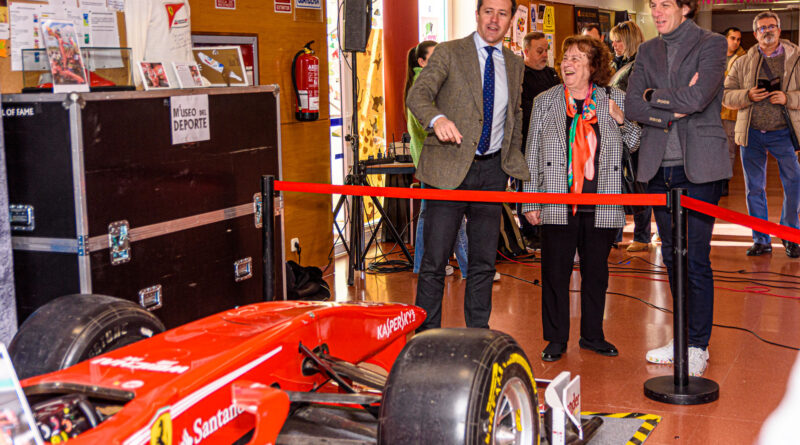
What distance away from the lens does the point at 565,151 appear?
4.00 metres

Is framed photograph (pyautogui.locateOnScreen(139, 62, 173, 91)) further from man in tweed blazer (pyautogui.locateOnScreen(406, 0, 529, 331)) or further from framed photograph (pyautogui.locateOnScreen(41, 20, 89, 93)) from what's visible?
man in tweed blazer (pyautogui.locateOnScreen(406, 0, 529, 331))

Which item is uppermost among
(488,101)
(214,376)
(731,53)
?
(731,53)

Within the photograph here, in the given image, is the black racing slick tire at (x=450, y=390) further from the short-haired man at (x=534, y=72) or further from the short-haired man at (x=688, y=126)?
the short-haired man at (x=534, y=72)

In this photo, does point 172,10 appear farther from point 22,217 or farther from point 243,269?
point 22,217

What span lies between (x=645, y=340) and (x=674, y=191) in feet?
4.24

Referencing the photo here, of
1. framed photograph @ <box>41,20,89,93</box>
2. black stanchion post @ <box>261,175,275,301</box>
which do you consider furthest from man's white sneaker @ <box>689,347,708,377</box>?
framed photograph @ <box>41,20,89,93</box>

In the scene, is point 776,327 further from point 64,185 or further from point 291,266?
point 64,185

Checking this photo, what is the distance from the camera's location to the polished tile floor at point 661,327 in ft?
11.3

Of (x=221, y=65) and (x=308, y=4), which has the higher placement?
(x=308, y=4)

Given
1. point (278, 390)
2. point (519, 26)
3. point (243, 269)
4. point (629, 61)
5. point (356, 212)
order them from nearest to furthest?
point (278, 390) < point (243, 269) < point (356, 212) < point (629, 61) < point (519, 26)

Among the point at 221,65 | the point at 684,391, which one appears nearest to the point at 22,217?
the point at 221,65

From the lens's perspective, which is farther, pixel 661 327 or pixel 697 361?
pixel 661 327

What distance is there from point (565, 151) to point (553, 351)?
0.93m

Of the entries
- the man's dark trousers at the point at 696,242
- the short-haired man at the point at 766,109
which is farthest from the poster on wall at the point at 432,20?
the man's dark trousers at the point at 696,242
